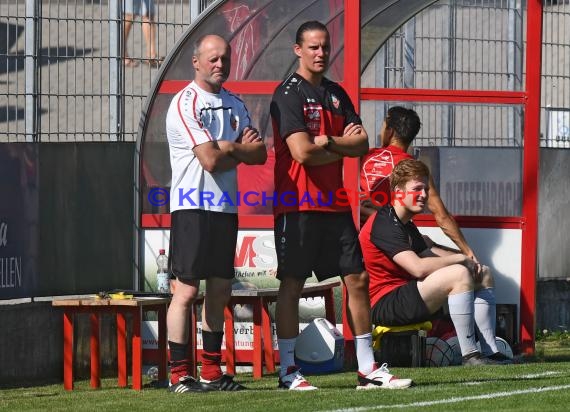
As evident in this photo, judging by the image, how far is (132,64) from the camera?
12.9m

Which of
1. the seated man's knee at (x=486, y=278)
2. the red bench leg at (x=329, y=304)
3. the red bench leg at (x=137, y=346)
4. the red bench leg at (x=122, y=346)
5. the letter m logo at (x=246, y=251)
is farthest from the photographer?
the letter m logo at (x=246, y=251)

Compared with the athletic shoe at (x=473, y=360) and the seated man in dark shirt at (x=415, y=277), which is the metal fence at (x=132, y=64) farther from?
the athletic shoe at (x=473, y=360)

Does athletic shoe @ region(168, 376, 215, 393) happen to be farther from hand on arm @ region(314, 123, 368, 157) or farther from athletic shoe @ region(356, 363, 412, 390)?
hand on arm @ region(314, 123, 368, 157)

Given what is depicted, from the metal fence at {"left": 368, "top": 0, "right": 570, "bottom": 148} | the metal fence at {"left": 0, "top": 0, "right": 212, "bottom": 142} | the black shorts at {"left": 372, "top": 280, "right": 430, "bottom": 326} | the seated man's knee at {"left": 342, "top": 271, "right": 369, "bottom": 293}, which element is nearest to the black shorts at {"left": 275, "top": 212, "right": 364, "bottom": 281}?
the seated man's knee at {"left": 342, "top": 271, "right": 369, "bottom": 293}

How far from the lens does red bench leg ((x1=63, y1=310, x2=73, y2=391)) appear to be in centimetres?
995

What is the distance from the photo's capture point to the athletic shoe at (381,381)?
836 centimetres

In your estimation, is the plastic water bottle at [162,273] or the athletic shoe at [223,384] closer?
the athletic shoe at [223,384]

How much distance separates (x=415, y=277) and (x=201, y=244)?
226cm

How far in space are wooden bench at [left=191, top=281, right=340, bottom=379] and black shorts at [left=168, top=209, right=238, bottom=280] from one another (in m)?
1.74

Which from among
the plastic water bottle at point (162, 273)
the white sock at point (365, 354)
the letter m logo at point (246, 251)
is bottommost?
the white sock at point (365, 354)

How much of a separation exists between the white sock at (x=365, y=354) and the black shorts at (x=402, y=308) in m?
1.66

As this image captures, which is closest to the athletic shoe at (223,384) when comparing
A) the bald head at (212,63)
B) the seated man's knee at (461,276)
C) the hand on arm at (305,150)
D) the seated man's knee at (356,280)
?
the seated man's knee at (356,280)

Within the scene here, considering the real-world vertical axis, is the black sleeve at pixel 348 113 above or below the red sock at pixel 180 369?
above

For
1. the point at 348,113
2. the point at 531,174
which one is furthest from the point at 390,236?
the point at 531,174
